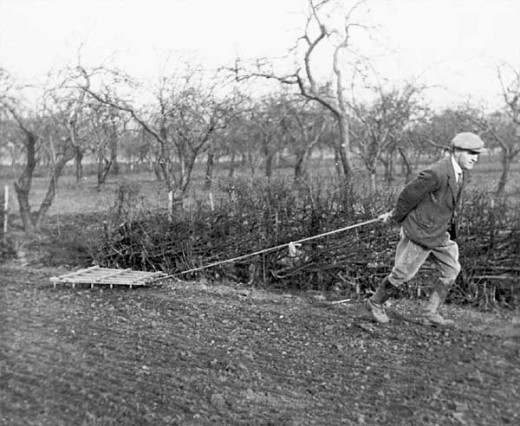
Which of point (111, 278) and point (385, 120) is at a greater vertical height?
point (385, 120)

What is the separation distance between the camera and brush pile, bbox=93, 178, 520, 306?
5223mm

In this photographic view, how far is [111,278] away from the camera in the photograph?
5910mm

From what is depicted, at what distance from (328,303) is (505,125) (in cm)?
304

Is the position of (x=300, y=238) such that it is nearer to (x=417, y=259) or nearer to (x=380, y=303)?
(x=380, y=303)

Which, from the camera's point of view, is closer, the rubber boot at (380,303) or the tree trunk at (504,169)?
the rubber boot at (380,303)

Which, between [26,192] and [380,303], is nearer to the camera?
[380,303]

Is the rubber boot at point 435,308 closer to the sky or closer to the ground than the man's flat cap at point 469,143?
closer to the ground

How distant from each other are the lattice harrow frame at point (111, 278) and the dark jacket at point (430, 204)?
286 cm

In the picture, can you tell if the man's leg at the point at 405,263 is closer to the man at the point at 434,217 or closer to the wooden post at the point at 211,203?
the man at the point at 434,217

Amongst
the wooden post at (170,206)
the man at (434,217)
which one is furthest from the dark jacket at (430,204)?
the wooden post at (170,206)

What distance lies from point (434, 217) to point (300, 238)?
2001 mm

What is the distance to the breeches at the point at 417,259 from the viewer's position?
4.26 meters

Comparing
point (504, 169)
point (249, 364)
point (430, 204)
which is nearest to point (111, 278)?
point (249, 364)

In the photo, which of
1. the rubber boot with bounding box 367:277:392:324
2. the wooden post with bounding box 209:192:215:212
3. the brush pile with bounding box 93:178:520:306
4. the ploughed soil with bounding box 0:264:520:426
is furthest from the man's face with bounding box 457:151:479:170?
the wooden post with bounding box 209:192:215:212
